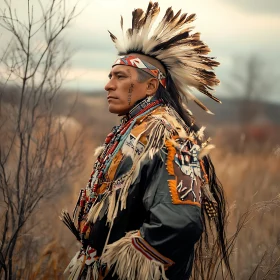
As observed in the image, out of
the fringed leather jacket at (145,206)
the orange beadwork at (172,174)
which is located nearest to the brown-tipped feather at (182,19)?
the fringed leather jacket at (145,206)

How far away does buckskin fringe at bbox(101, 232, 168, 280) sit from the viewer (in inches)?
66.8

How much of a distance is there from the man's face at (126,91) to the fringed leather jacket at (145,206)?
7 cm

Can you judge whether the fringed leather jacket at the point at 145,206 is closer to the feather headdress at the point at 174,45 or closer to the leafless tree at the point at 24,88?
the feather headdress at the point at 174,45

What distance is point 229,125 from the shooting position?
523 centimetres

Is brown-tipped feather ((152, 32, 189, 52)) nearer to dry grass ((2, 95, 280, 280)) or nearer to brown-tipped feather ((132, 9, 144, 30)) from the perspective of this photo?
brown-tipped feather ((132, 9, 144, 30))

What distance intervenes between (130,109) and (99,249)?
59 centimetres

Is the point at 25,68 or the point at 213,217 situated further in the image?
→ the point at 25,68

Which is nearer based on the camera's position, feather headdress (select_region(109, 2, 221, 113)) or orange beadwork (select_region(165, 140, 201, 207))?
orange beadwork (select_region(165, 140, 201, 207))

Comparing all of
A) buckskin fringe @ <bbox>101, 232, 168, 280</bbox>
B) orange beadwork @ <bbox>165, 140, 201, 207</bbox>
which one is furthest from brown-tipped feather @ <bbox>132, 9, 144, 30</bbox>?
buckskin fringe @ <bbox>101, 232, 168, 280</bbox>

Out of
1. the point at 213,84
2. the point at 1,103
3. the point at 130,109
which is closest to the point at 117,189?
the point at 130,109

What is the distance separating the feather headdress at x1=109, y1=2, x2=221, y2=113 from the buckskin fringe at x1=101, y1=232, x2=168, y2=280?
2.58ft

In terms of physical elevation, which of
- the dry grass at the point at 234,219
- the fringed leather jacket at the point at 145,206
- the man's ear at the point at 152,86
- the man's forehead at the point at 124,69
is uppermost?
the man's forehead at the point at 124,69

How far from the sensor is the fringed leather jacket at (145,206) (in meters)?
1.69

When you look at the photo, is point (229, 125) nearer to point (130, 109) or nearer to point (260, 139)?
point (260, 139)
